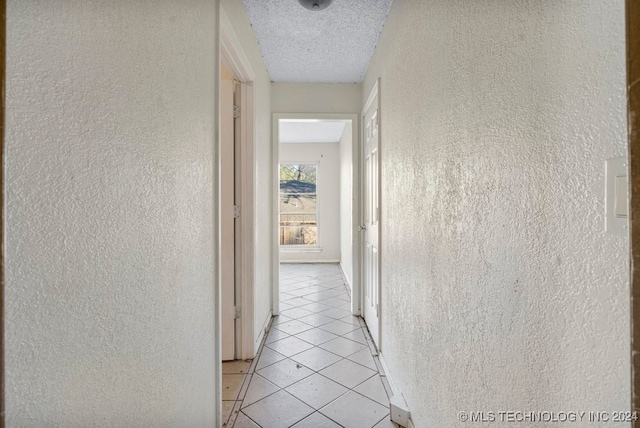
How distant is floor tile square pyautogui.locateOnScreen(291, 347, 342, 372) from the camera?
7.65ft

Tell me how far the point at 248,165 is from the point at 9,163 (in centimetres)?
193

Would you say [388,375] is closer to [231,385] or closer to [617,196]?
[231,385]

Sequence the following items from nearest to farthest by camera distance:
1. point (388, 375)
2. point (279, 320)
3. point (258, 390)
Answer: point (258, 390) → point (388, 375) → point (279, 320)

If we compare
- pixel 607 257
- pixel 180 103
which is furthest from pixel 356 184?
pixel 607 257

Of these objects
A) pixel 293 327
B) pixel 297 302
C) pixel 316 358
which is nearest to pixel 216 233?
pixel 316 358

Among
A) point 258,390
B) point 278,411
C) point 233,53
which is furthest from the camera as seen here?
point 258,390

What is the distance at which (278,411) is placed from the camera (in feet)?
5.96

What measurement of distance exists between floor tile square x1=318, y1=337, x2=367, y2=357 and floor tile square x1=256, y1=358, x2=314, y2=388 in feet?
1.15

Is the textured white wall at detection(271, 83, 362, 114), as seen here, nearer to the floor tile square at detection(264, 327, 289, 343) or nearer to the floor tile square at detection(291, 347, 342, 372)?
the floor tile square at detection(264, 327, 289, 343)

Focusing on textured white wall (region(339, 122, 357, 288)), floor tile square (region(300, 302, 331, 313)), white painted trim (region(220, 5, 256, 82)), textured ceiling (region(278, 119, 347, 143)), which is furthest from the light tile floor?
textured ceiling (region(278, 119, 347, 143))

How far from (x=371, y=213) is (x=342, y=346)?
1.15 m

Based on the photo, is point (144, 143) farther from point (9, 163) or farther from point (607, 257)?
point (607, 257)

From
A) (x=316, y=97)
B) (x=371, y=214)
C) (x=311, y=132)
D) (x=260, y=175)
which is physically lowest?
(x=371, y=214)

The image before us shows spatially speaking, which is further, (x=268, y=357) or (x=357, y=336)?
(x=357, y=336)
